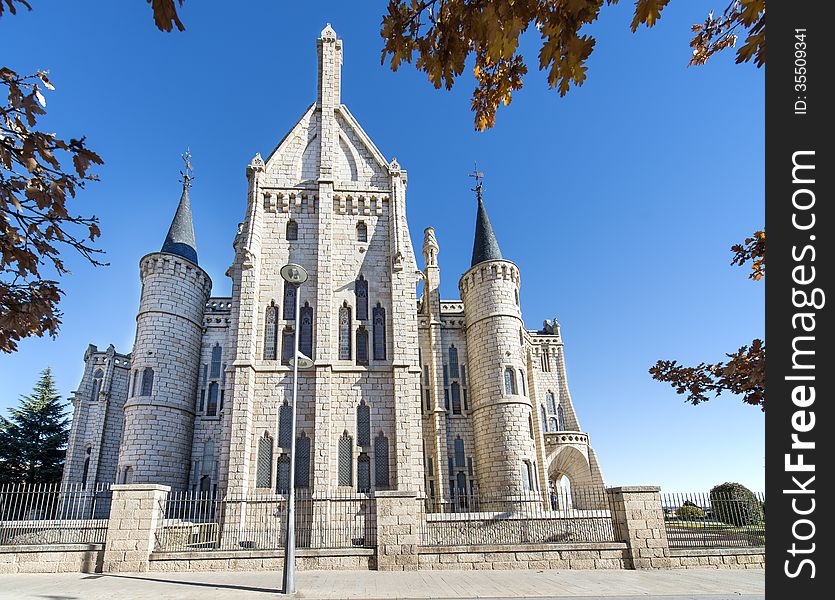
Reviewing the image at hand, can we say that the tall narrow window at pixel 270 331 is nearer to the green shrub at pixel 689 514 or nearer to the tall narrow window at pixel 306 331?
the tall narrow window at pixel 306 331

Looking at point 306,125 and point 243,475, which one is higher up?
point 306,125

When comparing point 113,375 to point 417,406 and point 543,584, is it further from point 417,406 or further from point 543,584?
point 543,584

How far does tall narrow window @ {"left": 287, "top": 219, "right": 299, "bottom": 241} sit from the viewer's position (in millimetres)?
23125

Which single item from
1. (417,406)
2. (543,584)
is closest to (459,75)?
(543,584)

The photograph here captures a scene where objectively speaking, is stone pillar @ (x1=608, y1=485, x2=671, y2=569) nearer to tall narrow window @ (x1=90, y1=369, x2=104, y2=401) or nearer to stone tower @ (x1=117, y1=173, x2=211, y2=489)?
stone tower @ (x1=117, y1=173, x2=211, y2=489)

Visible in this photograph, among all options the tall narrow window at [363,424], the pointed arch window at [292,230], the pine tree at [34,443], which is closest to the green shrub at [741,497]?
the tall narrow window at [363,424]

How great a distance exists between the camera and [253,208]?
22.5 meters

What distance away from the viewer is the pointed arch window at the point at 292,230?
23125mm

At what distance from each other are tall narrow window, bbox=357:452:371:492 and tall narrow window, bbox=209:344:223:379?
11.3 metres

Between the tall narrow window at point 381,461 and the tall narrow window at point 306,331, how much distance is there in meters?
4.67

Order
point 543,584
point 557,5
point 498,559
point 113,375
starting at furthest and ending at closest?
point 113,375 < point 498,559 < point 543,584 < point 557,5

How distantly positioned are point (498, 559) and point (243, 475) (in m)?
10.5

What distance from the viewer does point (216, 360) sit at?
89.3 feet

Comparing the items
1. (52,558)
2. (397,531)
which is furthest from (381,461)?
(52,558)
